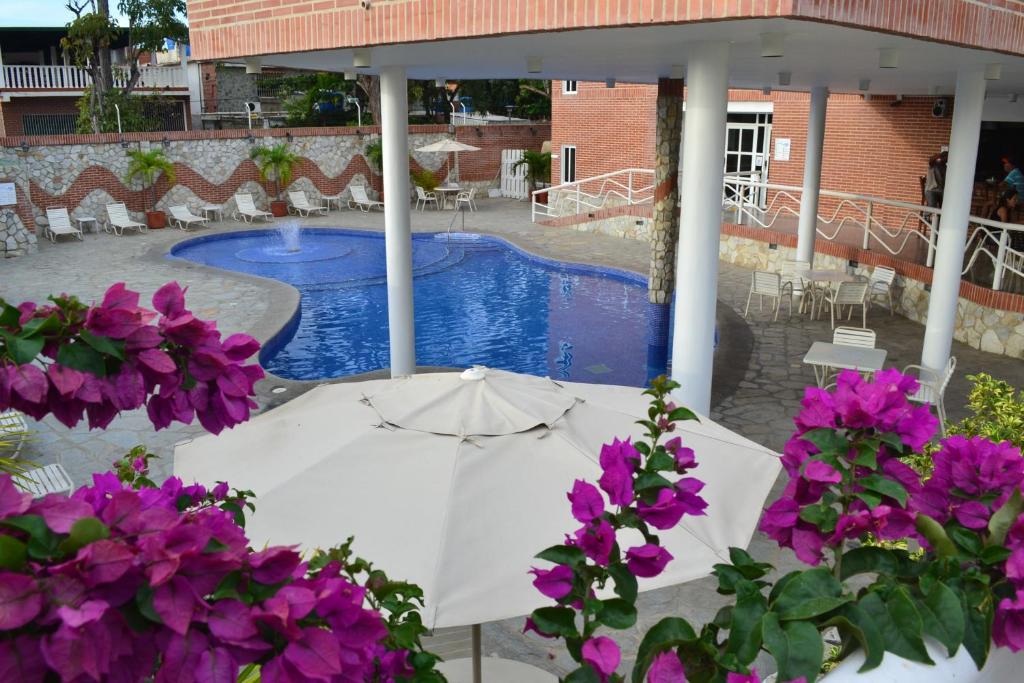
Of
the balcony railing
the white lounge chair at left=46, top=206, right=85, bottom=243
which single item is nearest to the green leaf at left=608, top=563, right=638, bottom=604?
the white lounge chair at left=46, top=206, right=85, bottom=243

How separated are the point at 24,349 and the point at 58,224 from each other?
2247 centimetres

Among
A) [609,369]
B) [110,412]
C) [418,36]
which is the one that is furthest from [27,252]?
[110,412]

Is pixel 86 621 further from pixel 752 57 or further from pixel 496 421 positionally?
pixel 752 57

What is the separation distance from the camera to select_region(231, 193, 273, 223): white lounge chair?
81.0 feet

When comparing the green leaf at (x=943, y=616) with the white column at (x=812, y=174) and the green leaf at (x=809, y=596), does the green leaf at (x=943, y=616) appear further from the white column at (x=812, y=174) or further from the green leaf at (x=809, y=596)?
the white column at (x=812, y=174)

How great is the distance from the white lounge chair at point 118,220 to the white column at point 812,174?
16.3 m

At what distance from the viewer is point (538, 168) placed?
28609 millimetres

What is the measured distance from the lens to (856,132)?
1995 cm

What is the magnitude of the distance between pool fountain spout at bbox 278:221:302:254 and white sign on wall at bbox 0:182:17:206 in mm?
5747

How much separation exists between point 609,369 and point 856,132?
37.6 ft

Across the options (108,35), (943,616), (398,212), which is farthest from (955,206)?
(108,35)

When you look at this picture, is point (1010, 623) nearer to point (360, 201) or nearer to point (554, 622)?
point (554, 622)

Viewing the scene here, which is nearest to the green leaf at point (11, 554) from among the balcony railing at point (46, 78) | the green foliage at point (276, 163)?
the green foliage at point (276, 163)

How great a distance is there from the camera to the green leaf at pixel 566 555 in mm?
1732
